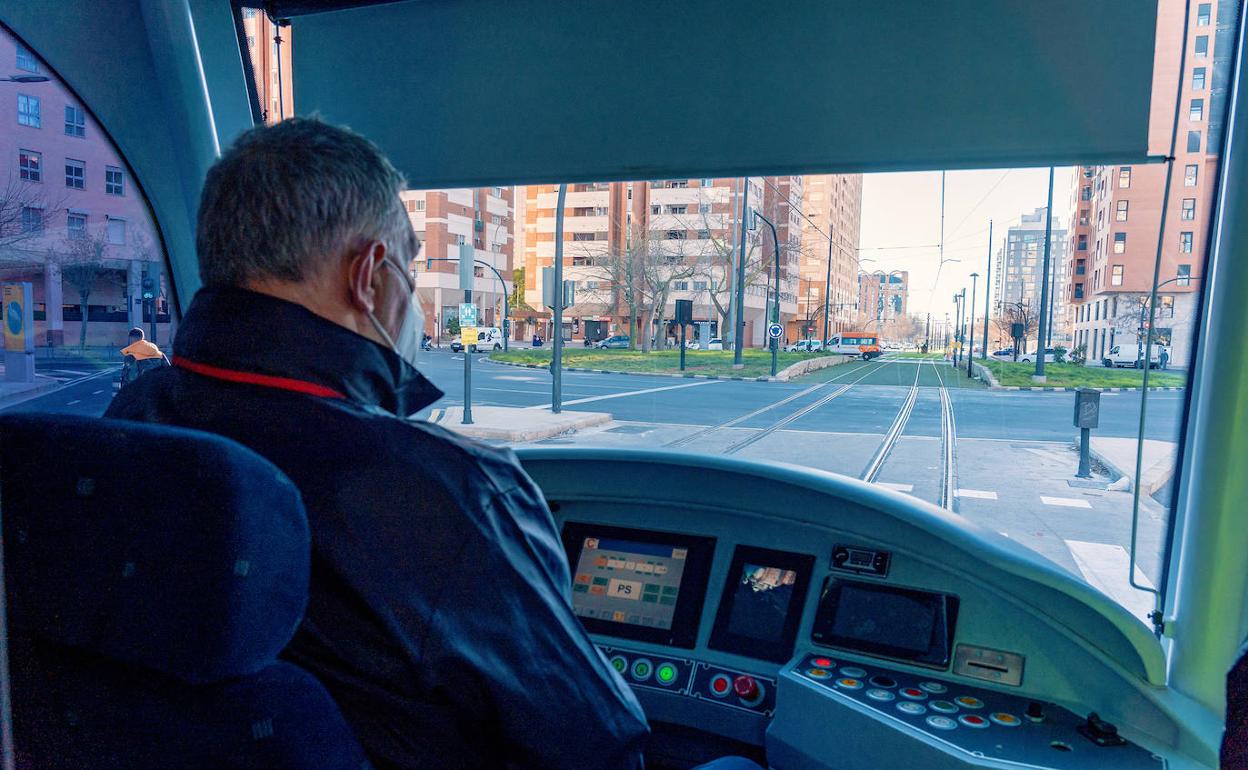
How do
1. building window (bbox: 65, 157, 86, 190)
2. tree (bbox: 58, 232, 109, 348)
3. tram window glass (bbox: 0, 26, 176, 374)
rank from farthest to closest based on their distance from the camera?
building window (bbox: 65, 157, 86, 190) → tree (bbox: 58, 232, 109, 348) → tram window glass (bbox: 0, 26, 176, 374)

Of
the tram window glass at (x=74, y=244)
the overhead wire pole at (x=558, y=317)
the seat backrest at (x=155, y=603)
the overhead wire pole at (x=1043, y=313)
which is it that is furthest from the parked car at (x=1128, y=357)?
the tram window glass at (x=74, y=244)

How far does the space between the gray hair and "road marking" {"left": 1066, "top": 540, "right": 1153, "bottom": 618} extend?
1475 mm

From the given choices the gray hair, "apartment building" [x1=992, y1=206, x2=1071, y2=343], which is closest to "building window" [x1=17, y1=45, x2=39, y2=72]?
the gray hair

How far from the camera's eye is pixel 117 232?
253cm

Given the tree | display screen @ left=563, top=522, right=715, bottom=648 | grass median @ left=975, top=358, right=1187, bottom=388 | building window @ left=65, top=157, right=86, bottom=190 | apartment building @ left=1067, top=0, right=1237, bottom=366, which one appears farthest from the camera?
building window @ left=65, top=157, right=86, bottom=190

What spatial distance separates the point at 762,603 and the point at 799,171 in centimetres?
109

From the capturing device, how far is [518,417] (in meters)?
2.41

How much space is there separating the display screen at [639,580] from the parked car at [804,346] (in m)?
0.71

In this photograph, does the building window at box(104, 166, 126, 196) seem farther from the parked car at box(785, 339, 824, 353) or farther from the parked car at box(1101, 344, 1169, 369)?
the parked car at box(1101, 344, 1169, 369)

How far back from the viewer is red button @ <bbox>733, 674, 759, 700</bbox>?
66.7 inches

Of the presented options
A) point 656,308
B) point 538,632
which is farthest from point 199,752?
point 656,308

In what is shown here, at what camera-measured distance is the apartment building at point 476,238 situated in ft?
6.75

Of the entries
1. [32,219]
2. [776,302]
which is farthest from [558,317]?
[32,219]

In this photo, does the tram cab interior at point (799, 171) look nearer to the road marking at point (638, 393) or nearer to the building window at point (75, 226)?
the building window at point (75, 226)
